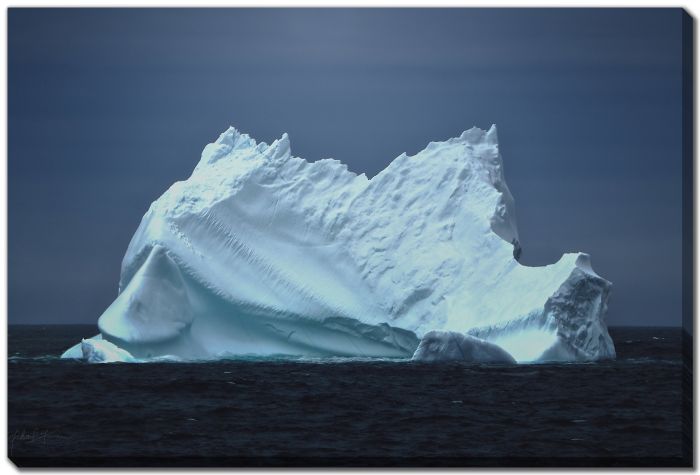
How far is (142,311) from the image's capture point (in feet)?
70.4

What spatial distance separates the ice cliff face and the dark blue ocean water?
268 cm

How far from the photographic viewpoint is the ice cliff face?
21.4 m

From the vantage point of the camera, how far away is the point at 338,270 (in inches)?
902

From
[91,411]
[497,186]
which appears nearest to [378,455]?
[91,411]

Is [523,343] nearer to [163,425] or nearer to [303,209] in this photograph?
[303,209]
